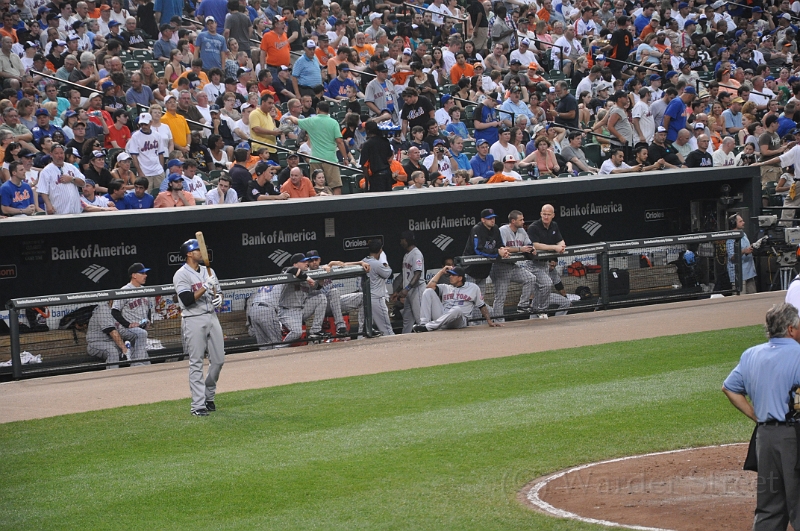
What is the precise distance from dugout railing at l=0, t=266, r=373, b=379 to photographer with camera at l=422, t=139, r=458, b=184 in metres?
4.20

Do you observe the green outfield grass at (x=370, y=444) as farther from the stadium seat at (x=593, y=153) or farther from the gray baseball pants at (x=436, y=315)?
the stadium seat at (x=593, y=153)

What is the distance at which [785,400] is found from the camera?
568cm

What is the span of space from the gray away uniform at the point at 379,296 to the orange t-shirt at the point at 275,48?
7168 millimetres

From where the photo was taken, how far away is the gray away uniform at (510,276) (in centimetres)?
1641

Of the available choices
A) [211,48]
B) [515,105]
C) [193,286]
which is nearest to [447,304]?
[193,286]

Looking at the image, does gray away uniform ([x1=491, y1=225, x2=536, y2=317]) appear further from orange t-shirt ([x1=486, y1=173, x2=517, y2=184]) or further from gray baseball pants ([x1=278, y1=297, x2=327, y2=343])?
gray baseball pants ([x1=278, y1=297, x2=327, y2=343])

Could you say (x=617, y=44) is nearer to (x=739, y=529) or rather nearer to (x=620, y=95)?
(x=620, y=95)

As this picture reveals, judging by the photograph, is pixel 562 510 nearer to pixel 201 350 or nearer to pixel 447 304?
pixel 201 350

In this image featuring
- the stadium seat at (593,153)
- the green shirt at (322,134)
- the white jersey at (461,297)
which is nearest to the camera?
the white jersey at (461,297)

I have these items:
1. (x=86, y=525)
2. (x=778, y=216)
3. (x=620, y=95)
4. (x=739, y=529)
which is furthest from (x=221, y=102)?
(x=739, y=529)

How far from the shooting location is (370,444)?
9.31 metres

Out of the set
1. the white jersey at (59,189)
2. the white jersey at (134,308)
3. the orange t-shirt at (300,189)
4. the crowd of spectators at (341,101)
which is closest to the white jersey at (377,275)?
the orange t-shirt at (300,189)

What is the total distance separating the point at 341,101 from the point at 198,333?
432 inches

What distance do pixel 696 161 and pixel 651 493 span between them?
13.9 metres
